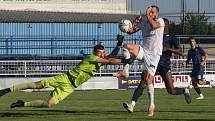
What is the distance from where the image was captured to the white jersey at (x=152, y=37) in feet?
47.0

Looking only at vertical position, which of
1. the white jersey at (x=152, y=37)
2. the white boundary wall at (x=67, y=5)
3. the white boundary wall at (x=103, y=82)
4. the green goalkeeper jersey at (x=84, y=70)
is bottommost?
the white boundary wall at (x=103, y=82)

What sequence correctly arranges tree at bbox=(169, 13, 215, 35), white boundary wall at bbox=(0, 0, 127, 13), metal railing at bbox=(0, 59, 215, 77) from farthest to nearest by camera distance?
tree at bbox=(169, 13, 215, 35) → white boundary wall at bbox=(0, 0, 127, 13) → metal railing at bbox=(0, 59, 215, 77)

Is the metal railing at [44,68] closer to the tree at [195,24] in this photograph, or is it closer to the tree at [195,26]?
the tree at [195,26]

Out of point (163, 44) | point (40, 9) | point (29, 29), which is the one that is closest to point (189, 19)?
point (40, 9)

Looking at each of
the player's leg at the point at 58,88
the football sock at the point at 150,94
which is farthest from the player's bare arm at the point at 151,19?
the player's leg at the point at 58,88

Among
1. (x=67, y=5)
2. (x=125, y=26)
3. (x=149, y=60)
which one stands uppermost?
(x=67, y=5)

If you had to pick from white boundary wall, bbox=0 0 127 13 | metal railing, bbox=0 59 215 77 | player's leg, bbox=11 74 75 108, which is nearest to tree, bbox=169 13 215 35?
white boundary wall, bbox=0 0 127 13

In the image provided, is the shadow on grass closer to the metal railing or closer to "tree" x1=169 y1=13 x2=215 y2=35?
the metal railing

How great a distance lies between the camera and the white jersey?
1432 cm

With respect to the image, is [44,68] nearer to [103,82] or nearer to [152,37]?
[103,82]

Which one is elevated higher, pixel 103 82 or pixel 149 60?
pixel 149 60

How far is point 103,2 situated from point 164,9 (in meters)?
5.95

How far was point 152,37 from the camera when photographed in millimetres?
14344

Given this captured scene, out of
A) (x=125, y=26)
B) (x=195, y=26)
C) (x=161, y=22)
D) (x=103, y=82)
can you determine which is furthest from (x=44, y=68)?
(x=195, y=26)
